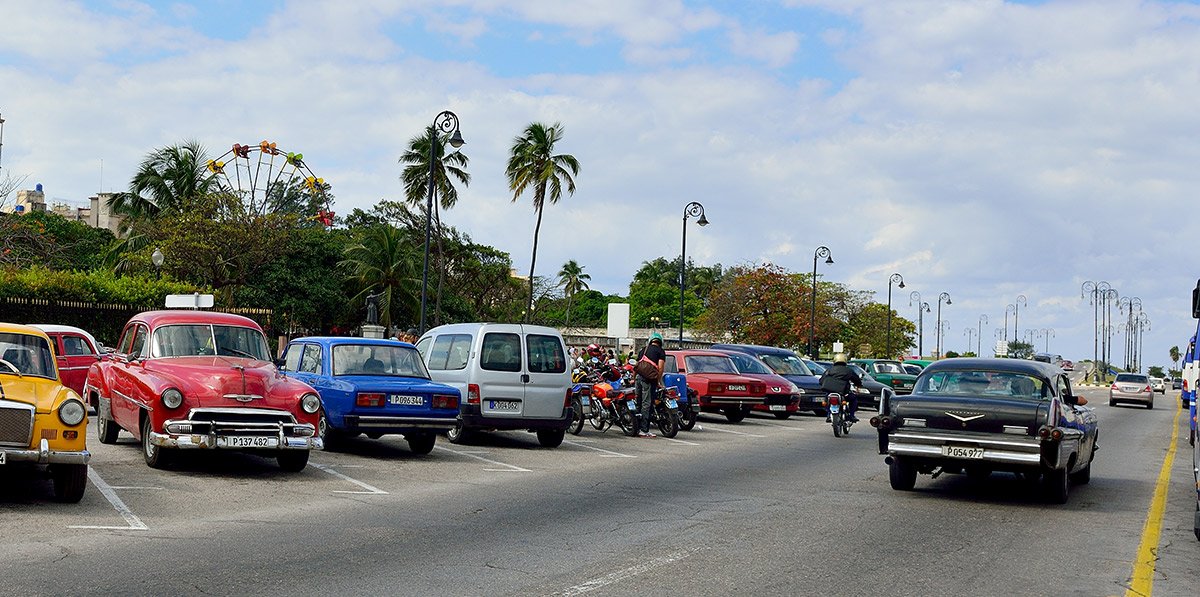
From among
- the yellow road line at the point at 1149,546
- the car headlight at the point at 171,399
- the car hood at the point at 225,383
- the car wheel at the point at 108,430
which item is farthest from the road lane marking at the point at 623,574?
the car wheel at the point at 108,430

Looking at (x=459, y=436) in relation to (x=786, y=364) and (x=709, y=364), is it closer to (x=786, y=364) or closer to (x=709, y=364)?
(x=709, y=364)

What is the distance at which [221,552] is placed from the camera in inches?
336

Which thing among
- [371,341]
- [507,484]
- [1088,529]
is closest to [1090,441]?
[1088,529]

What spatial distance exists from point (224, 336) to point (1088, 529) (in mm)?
9955

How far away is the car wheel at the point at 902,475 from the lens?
43.8 feet

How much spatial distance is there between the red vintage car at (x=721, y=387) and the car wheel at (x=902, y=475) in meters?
12.8

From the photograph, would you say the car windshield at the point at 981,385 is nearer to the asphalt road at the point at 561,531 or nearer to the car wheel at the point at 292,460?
the asphalt road at the point at 561,531

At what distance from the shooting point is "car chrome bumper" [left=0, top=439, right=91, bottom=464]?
Answer: 9898 millimetres

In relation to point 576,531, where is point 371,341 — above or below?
above

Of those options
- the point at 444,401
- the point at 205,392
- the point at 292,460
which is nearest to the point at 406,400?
the point at 444,401

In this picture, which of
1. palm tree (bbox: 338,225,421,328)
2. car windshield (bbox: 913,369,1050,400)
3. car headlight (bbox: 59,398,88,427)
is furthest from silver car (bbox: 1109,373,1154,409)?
car headlight (bbox: 59,398,88,427)

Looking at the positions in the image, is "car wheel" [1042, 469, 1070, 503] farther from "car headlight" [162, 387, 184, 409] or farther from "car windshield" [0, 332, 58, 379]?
"car windshield" [0, 332, 58, 379]

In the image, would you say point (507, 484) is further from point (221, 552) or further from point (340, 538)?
point (221, 552)

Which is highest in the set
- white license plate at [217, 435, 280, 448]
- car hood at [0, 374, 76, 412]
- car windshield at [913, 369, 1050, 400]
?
car windshield at [913, 369, 1050, 400]
